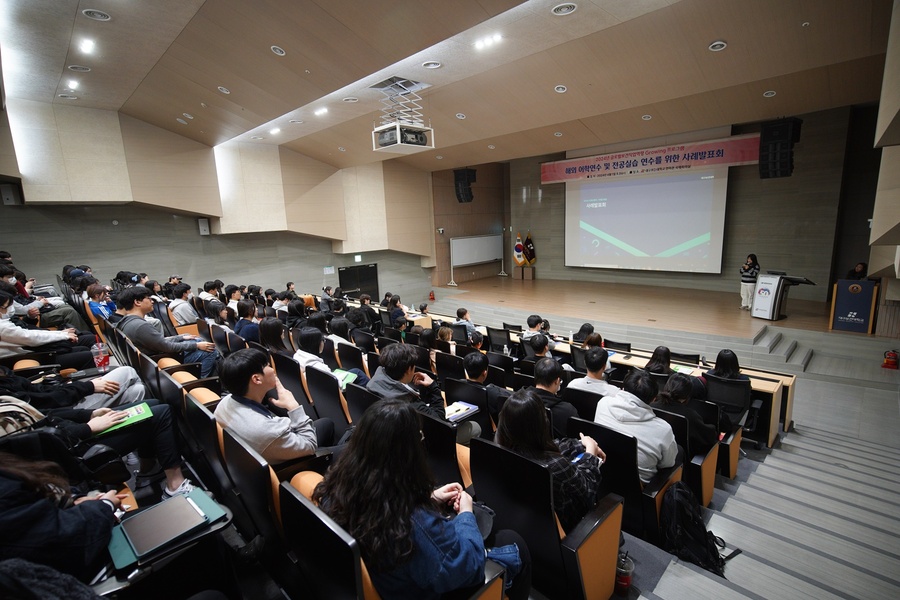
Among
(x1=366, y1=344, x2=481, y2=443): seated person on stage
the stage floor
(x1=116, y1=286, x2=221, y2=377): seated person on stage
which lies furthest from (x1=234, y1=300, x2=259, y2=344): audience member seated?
the stage floor

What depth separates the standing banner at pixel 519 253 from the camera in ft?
48.3

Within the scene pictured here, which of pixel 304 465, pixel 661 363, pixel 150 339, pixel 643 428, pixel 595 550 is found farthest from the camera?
pixel 661 363

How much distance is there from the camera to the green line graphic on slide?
35.2 ft

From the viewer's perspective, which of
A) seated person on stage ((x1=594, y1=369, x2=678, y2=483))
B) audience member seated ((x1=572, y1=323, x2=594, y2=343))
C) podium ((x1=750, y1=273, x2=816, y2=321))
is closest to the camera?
seated person on stage ((x1=594, y1=369, x2=678, y2=483))

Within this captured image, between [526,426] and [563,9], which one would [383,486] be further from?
[563,9]

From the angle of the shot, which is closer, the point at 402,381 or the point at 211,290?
the point at 402,381

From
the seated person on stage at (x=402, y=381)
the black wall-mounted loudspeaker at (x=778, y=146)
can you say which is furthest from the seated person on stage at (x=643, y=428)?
the black wall-mounted loudspeaker at (x=778, y=146)

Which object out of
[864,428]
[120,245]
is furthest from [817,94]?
[120,245]

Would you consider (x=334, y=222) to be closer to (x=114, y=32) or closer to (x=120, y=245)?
(x=120, y=245)

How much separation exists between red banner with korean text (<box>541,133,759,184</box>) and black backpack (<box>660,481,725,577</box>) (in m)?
9.72

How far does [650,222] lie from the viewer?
37.2 feet

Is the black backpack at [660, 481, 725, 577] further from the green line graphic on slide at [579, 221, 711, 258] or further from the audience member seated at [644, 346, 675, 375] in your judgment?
the green line graphic on slide at [579, 221, 711, 258]

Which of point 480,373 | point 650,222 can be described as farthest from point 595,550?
point 650,222

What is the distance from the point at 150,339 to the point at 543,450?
3.56 meters
